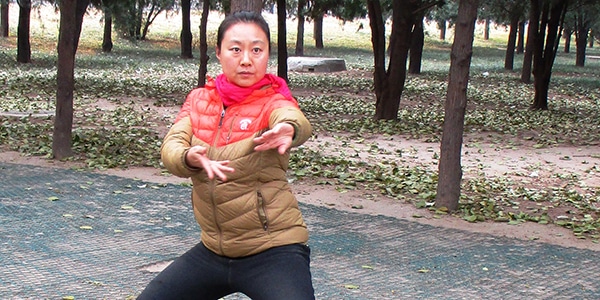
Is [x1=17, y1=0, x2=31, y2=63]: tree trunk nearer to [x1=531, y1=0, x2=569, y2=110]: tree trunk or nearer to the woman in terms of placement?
[x1=531, y1=0, x2=569, y2=110]: tree trunk

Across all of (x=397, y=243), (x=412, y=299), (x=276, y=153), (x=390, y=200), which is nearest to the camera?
(x=276, y=153)

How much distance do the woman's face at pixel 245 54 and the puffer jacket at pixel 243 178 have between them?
7cm

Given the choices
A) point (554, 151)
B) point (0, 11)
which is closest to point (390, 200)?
point (554, 151)

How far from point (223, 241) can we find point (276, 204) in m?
0.23

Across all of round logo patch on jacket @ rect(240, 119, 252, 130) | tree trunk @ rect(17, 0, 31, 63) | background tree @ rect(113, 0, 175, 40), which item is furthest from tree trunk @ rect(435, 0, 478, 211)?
background tree @ rect(113, 0, 175, 40)

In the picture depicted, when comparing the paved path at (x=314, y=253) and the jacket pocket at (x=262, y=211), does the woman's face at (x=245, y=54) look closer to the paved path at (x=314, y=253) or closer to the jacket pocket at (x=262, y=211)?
the jacket pocket at (x=262, y=211)

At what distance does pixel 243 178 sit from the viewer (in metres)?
2.95

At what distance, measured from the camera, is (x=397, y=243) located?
22.4ft

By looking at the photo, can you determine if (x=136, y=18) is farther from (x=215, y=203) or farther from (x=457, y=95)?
(x=215, y=203)

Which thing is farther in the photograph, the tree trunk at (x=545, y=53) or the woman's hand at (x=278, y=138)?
the tree trunk at (x=545, y=53)

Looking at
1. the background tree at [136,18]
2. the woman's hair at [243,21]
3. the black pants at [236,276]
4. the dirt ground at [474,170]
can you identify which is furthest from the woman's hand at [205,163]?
the background tree at [136,18]

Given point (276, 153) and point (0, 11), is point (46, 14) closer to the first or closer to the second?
point (0, 11)

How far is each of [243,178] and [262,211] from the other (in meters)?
0.13

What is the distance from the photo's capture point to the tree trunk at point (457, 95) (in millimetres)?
8617
